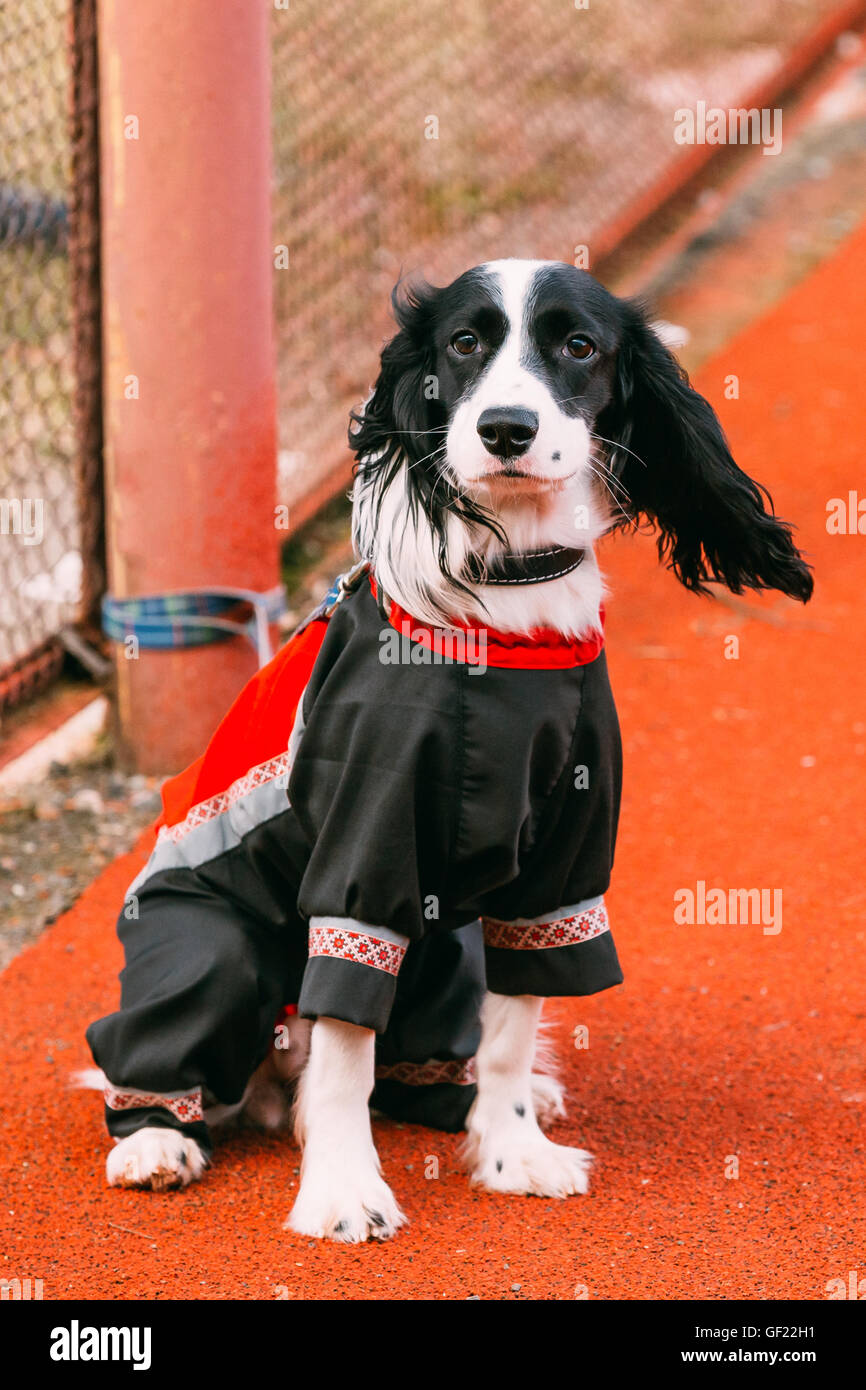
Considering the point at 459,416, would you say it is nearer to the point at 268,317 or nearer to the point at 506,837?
the point at 506,837

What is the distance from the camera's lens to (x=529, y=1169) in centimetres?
325

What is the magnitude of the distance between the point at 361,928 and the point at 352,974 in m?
0.09

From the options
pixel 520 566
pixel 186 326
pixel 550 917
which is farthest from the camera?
pixel 186 326

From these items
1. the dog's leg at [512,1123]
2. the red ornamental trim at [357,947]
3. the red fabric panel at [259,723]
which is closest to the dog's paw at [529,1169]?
the dog's leg at [512,1123]

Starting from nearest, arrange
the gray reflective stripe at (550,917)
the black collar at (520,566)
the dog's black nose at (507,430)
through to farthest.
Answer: the dog's black nose at (507,430), the black collar at (520,566), the gray reflective stripe at (550,917)

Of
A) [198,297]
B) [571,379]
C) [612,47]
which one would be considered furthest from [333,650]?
[612,47]

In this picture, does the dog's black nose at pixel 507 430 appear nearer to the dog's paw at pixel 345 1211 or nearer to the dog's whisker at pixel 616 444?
the dog's whisker at pixel 616 444

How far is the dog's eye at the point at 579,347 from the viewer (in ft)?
9.49

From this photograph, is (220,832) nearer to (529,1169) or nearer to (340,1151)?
(340,1151)

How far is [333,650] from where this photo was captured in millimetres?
3012

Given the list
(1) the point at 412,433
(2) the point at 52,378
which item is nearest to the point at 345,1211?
(1) the point at 412,433

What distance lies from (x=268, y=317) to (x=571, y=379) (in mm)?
2468

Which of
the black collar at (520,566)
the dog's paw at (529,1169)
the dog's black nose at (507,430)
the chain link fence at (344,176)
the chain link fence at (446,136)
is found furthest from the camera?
the chain link fence at (446,136)

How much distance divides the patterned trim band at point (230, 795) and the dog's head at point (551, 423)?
542 millimetres
